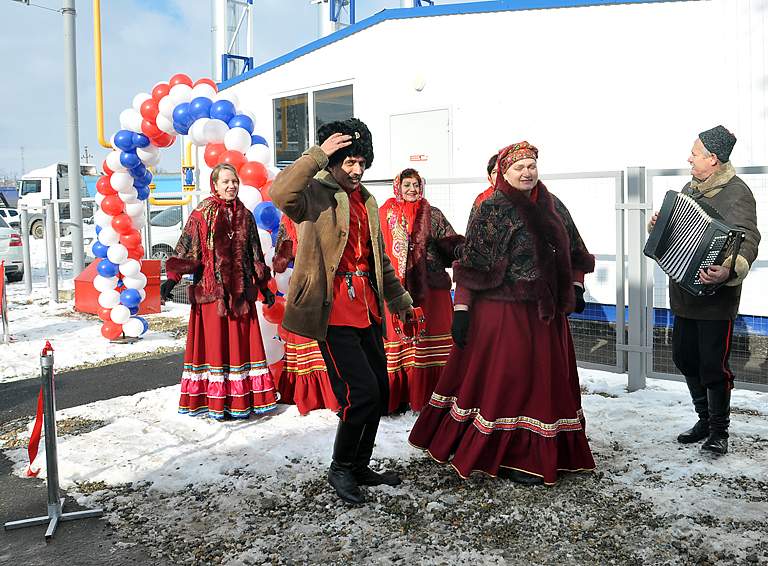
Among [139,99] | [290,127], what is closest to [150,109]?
[139,99]

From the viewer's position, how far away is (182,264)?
5.53 m

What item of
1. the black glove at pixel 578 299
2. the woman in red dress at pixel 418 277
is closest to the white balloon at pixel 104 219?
the woman in red dress at pixel 418 277

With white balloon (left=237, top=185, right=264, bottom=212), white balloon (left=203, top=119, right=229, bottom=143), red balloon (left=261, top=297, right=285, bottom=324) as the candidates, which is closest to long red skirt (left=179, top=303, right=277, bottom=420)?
red balloon (left=261, top=297, right=285, bottom=324)

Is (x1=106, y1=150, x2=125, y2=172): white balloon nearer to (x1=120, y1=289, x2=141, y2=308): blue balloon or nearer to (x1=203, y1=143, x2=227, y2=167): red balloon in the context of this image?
(x1=120, y1=289, x2=141, y2=308): blue balloon

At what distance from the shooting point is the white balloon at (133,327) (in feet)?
29.6

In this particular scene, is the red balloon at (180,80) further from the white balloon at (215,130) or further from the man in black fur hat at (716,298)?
the man in black fur hat at (716,298)

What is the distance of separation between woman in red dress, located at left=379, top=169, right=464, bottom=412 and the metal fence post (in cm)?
171

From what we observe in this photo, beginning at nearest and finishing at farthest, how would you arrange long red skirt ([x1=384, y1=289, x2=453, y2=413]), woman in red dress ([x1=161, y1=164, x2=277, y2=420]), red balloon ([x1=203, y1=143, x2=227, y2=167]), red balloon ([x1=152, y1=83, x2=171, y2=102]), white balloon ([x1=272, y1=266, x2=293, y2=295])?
1. woman in red dress ([x1=161, y1=164, x2=277, y2=420])
2. long red skirt ([x1=384, y1=289, x2=453, y2=413])
3. white balloon ([x1=272, y1=266, x2=293, y2=295])
4. red balloon ([x1=203, y1=143, x2=227, y2=167])
5. red balloon ([x1=152, y1=83, x2=171, y2=102])

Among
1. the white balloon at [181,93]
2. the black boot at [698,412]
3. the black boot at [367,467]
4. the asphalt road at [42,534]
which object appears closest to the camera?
the asphalt road at [42,534]

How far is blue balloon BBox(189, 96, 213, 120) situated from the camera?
22.4 feet

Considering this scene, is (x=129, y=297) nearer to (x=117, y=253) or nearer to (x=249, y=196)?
(x=117, y=253)

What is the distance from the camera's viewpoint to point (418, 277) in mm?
5562

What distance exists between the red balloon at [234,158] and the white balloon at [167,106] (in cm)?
110

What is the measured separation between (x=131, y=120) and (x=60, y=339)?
3334 millimetres
